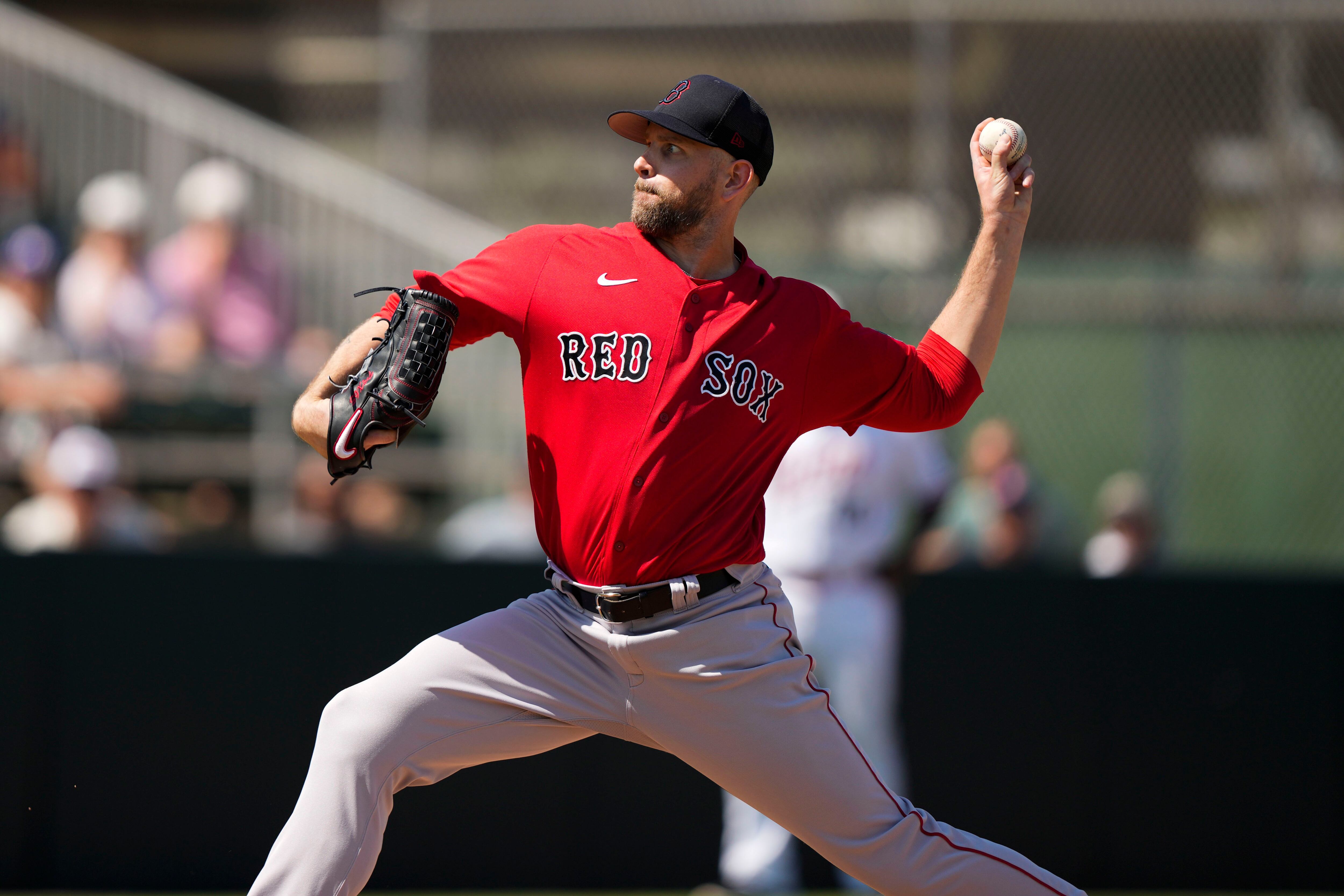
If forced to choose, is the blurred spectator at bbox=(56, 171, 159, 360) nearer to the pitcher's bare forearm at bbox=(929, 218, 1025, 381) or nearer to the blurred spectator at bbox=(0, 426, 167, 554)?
the blurred spectator at bbox=(0, 426, 167, 554)

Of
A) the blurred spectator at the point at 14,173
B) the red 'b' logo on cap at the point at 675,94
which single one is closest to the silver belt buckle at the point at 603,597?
the red 'b' logo on cap at the point at 675,94

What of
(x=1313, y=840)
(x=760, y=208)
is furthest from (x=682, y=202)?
(x=760, y=208)

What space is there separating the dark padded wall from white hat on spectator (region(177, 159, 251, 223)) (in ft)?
10.3

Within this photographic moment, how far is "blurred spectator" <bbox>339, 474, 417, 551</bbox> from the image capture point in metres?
7.70

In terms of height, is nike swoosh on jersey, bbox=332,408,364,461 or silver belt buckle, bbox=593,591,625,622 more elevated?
nike swoosh on jersey, bbox=332,408,364,461

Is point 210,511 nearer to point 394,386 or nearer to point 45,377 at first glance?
point 45,377

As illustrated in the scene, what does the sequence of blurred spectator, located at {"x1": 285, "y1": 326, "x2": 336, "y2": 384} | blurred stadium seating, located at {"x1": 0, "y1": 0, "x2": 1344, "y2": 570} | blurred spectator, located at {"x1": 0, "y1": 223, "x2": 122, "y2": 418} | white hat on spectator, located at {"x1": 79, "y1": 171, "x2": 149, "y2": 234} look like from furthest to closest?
white hat on spectator, located at {"x1": 79, "y1": 171, "x2": 149, "y2": 234} < blurred stadium seating, located at {"x1": 0, "y1": 0, "x2": 1344, "y2": 570} < blurred spectator, located at {"x1": 285, "y1": 326, "x2": 336, "y2": 384} < blurred spectator, located at {"x1": 0, "y1": 223, "x2": 122, "y2": 418}

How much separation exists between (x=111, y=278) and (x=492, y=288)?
5574 millimetres

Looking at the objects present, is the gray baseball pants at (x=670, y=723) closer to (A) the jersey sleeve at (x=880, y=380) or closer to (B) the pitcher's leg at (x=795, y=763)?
(B) the pitcher's leg at (x=795, y=763)

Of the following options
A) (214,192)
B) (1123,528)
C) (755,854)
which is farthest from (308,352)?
(1123,528)

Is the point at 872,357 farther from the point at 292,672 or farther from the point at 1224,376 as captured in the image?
the point at 1224,376

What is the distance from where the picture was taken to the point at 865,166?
10.4 meters

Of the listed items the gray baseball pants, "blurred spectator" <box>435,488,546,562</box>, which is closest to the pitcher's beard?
the gray baseball pants

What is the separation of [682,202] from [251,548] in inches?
175
